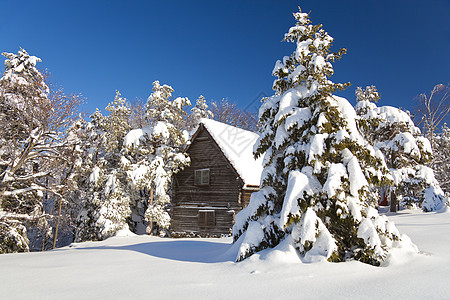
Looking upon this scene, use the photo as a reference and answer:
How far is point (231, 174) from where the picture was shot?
2089 cm

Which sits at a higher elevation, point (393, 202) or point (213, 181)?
point (213, 181)

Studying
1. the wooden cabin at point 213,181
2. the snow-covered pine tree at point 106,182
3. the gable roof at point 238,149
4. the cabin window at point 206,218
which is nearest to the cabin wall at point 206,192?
the wooden cabin at point 213,181

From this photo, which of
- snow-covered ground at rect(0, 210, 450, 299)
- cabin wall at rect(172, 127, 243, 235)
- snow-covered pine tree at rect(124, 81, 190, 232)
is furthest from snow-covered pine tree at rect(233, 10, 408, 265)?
snow-covered pine tree at rect(124, 81, 190, 232)

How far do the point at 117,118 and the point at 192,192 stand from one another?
371 inches

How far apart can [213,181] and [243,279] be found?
1685cm

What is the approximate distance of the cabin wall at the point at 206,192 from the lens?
20719mm

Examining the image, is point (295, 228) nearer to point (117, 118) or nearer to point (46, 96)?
point (46, 96)

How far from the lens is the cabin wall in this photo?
68.0 ft

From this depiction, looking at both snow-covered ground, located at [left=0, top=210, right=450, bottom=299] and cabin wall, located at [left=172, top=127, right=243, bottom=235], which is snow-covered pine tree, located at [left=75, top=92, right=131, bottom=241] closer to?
cabin wall, located at [left=172, top=127, right=243, bottom=235]

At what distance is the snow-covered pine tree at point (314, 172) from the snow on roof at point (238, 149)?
12.1 metres

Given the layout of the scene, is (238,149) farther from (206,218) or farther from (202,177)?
(206,218)

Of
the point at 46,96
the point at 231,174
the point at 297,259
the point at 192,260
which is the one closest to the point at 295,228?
the point at 297,259

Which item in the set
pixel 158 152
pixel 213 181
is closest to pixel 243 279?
pixel 213 181

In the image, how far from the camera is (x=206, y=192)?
72.6 feet
